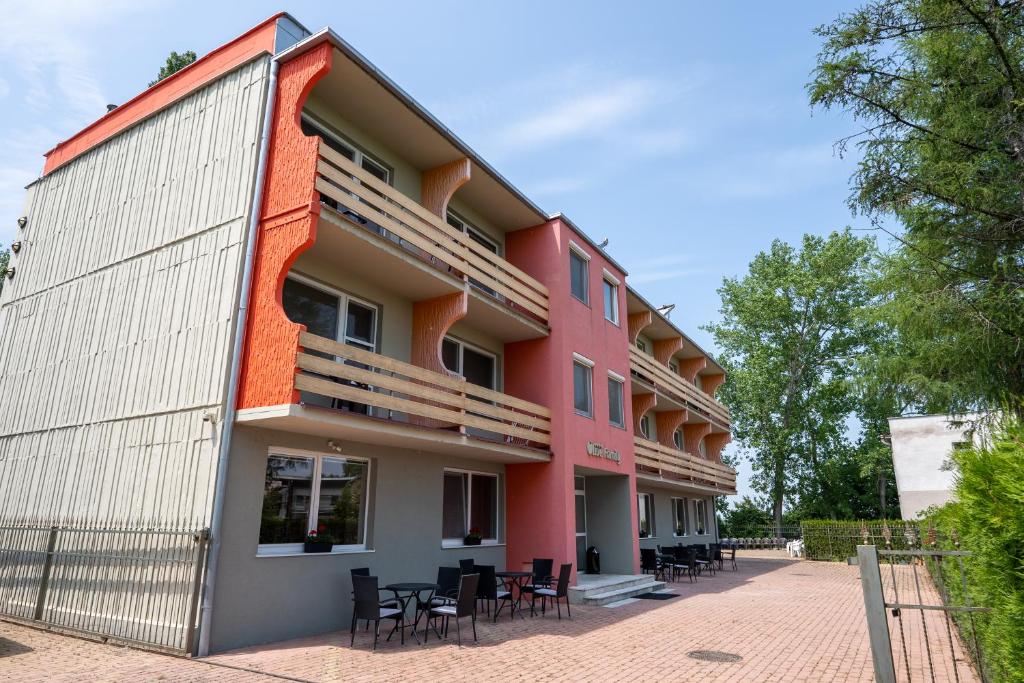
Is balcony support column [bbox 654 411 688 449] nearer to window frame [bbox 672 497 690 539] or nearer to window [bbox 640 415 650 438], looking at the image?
window [bbox 640 415 650 438]

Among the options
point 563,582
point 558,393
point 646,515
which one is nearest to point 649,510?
point 646,515

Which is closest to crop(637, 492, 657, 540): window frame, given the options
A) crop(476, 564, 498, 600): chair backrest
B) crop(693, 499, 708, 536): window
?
crop(693, 499, 708, 536): window

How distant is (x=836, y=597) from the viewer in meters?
15.1

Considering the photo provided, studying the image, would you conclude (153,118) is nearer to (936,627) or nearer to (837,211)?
(837,211)

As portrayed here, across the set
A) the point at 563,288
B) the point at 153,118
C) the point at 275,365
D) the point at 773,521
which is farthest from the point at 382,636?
the point at 773,521

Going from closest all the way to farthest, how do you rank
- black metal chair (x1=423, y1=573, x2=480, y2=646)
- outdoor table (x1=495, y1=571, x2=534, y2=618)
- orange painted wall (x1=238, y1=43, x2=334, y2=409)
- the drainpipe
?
the drainpipe, orange painted wall (x1=238, y1=43, x2=334, y2=409), black metal chair (x1=423, y1=573, x2=480, y2=646), outdoor table (x1=495, y1=571, x2=534, y2=618)

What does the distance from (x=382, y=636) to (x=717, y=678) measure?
5112mm

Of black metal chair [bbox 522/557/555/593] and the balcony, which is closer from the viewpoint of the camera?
the balcony

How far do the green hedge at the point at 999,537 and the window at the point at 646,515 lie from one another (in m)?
17.3

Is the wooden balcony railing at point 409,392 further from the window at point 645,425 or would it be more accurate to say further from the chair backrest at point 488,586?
the window at point 645,425

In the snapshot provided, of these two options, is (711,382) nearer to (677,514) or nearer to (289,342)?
(677,514)

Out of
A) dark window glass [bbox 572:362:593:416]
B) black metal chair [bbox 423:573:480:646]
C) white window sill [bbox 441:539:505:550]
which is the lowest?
black metal chair [bbox 423:573:480:646]

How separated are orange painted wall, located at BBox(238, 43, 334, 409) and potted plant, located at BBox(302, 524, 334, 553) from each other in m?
2.46

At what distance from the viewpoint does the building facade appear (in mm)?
9211
